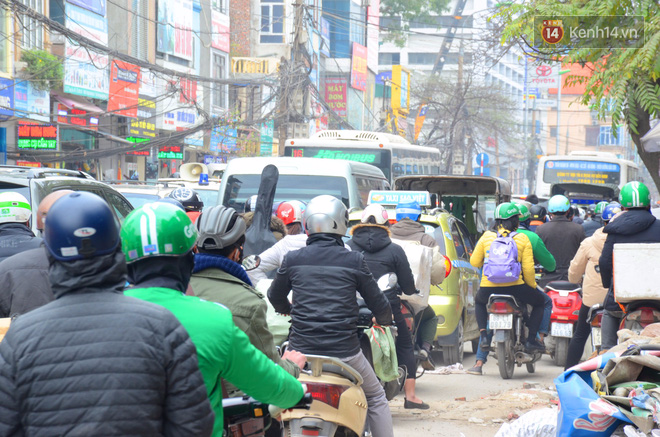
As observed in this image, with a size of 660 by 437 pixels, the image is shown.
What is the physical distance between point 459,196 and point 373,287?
13083 mm

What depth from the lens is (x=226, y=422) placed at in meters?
3.25

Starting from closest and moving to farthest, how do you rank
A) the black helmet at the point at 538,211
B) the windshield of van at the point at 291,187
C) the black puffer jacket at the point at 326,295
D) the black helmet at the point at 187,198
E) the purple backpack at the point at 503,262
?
the black puffer jacket at the point at 326,295, the black helmet at the point at 187,198, the purple backpack at the point at 503,262, the windshield of van at the point at 291,187, the black helmet at the point at 538,211

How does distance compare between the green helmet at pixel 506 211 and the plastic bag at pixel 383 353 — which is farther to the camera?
the green helmet at pixel 506 211

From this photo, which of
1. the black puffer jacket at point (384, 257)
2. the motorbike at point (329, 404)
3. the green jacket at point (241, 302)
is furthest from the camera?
the black puffer jacket at point (384, 257)

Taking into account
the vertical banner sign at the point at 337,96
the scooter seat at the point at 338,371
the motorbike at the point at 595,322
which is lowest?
the motorbike at the point at 595,322

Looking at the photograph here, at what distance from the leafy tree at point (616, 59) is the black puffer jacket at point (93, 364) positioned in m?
5.98

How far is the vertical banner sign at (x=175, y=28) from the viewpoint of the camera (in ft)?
110

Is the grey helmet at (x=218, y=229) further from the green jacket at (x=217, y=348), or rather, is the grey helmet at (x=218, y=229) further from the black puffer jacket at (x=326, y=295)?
the black puffer jacket at (x=326, y=295)

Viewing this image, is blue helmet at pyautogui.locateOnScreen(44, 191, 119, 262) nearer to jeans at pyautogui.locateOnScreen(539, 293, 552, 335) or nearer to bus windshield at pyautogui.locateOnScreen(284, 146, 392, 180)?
jeans at pyautogui.locateOnScreen(539, 293, 552, 335)

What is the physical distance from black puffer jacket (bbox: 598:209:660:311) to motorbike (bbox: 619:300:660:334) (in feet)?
1.22

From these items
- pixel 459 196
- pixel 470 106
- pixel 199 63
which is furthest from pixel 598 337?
pixel 470 106

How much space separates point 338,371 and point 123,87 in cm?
2477

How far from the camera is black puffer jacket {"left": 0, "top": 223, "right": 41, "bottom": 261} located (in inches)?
211

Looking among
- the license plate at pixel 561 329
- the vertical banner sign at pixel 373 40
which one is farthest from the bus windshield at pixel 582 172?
the vertical banner sign at pixel 373 40
